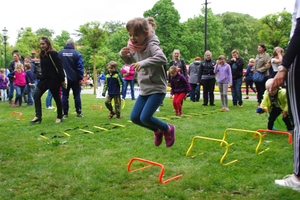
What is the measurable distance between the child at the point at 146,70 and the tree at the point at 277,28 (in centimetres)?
5026

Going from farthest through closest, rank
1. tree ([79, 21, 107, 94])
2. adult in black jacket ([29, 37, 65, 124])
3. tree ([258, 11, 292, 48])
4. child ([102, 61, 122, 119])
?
tree ([258, 11, 292, 48]) → tree ([79, 21, 107, 94]) → child ([102, 61, 122, 119]) → adult in black jacket ([29, 37, 65, 124])

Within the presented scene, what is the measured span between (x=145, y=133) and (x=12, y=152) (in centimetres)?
277

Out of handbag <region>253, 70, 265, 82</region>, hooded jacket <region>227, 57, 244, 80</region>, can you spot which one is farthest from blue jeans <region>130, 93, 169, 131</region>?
hooded jacket <region>227, 57, 244, 80</region>

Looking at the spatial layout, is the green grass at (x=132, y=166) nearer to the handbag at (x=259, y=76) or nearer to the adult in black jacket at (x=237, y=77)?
the handbag at (x=259, y=76)

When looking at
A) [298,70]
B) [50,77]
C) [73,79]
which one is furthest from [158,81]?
[73,79]

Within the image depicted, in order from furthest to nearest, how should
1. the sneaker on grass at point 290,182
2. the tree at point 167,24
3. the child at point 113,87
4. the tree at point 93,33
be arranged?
the tree at point 167,24, the tree at point 93,33, the child at point 113,87, the sneaker on grass at point 290,182

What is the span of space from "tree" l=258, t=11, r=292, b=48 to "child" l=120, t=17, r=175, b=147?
5026cm

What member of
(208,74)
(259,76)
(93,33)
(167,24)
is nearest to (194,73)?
(208,74)

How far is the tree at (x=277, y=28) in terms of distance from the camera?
48.7m

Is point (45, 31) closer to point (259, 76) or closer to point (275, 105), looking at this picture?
point (259, 76)

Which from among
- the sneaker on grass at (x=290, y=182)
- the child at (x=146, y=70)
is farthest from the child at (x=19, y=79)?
the sneaker on grass at (x=290, y=182)

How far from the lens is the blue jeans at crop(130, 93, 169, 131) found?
13.1 feet

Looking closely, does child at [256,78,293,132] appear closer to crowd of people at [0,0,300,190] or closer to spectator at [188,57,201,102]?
crowd of people at [0,0,300,190]

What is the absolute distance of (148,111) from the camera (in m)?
3.98
